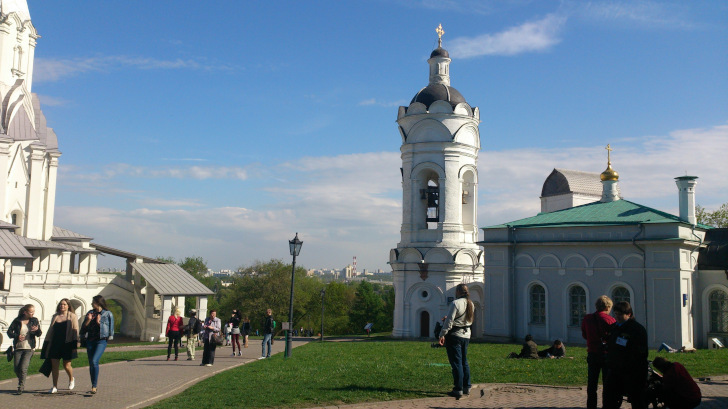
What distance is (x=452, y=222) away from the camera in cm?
3553

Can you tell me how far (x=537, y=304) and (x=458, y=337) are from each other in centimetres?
2031

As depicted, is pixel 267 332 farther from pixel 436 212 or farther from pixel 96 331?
pixel 436 212

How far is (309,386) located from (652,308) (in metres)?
19.1

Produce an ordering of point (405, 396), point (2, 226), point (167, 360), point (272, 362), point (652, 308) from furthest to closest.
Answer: point (2, 226) < point (652, 308) < point (167, 360) < point (272, 362) < point (405, 396)

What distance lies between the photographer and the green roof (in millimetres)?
27250

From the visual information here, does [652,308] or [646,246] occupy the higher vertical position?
[646,246]

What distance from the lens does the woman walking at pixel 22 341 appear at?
11.7 metres

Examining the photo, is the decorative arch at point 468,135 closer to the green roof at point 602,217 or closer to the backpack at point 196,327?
the green roof at point 602,217

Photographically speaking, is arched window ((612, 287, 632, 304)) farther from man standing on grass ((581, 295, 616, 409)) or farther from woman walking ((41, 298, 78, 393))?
woman walking ((41, 298, 78, 393))

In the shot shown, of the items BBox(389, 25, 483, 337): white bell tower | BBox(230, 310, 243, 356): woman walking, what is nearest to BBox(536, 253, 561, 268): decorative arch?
BBox(389, 25, 483, 337): white bell tower

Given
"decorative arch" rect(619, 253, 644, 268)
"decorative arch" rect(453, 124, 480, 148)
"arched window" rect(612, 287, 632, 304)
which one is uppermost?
"decorative arch" rect(453, 124, 480, 148)

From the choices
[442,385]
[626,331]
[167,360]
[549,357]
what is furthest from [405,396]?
[167,360]

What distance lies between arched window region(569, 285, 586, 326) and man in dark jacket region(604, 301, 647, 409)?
2050 cm

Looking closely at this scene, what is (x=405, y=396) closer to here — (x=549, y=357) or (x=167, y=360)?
(x=549, y=357)
